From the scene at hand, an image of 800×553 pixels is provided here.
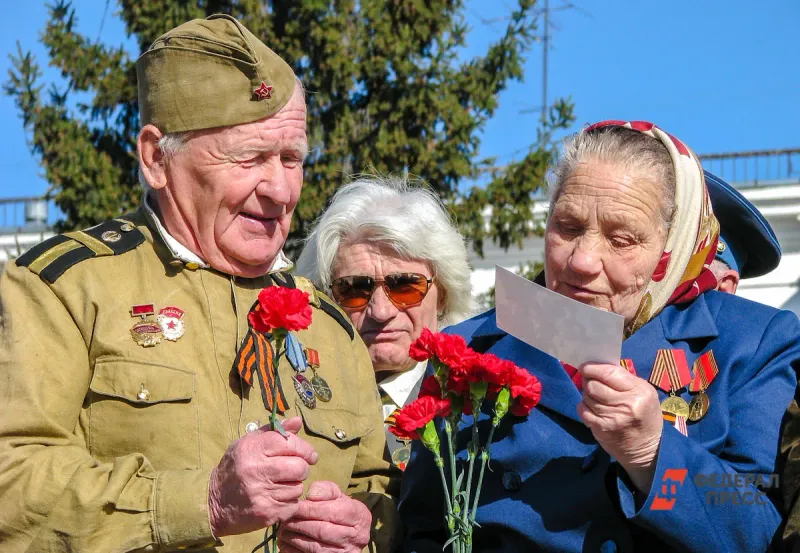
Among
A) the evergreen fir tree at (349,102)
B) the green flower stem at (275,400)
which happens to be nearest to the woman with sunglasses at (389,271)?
the green flower stem at (275,400)

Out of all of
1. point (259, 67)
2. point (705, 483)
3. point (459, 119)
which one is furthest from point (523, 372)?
point (459, 119)

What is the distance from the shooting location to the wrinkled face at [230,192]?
3.84m

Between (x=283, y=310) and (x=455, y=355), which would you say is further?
(x=455, y=355)

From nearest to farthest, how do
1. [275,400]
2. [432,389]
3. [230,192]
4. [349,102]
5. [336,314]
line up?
1. [275,400]
2. [432,389]
3. [230,192]
4. [336,314]
5. [349,102]

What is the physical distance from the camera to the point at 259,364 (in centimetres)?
371

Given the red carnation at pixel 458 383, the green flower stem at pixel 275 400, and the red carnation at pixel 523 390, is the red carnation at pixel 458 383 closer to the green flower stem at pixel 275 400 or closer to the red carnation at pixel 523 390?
the red carnation at pixel 523 390

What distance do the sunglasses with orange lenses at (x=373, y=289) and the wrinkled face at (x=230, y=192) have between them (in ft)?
3.94

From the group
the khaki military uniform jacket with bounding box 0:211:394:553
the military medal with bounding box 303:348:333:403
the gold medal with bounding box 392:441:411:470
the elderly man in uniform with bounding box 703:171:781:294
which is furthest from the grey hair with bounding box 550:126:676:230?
the gold medal with bounding box 392:441:411:470

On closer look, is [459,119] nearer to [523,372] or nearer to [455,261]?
[455,261]

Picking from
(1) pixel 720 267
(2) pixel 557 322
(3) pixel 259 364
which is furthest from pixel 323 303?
(1) pixel 720 267

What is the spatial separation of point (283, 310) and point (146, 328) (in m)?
0.75

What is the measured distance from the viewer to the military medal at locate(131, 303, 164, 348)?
141 inches

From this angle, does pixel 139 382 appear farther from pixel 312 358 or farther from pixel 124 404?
pixel 312 358

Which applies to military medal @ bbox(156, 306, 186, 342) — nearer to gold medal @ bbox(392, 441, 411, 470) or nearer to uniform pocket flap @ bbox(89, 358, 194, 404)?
uniform pocket flap @ bbox(89, 358, 194, 404)
